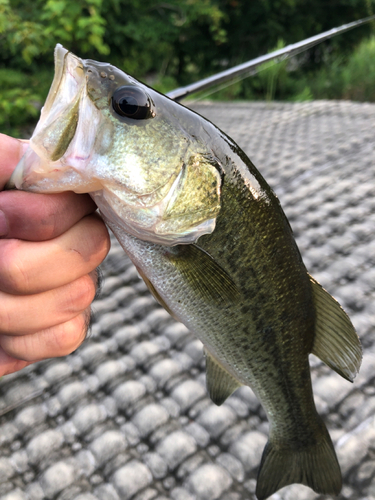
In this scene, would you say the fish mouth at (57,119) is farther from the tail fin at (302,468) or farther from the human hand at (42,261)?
the tail fin at (302,468)

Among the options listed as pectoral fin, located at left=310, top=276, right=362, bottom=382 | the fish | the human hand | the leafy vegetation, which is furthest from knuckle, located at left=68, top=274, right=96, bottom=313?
the leafy vegetation

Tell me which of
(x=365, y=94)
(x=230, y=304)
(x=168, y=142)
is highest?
(x=168, y=142)

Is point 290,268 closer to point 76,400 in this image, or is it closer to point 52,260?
point 52,260

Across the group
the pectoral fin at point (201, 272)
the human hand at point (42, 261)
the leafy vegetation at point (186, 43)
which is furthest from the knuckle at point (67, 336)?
the leafy vegetation at point (186, 43)

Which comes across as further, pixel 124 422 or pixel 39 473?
pixel 124 422

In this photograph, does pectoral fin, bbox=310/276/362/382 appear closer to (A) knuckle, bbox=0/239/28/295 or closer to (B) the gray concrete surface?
(B) the gray concrete surface

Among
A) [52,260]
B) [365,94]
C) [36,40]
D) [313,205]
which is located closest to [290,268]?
[52,260]

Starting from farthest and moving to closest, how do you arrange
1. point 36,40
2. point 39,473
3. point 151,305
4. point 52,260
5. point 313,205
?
point 36,40 → point 313,205 → point 151,305 → point 39,473 → point 52,260
